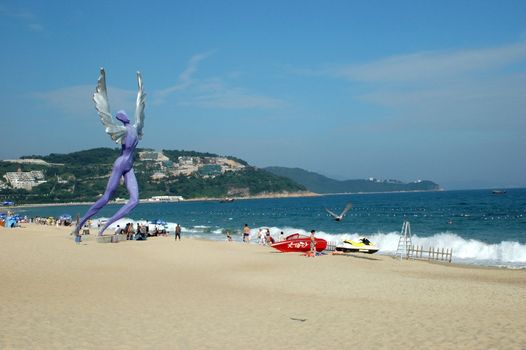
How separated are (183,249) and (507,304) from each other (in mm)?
19312

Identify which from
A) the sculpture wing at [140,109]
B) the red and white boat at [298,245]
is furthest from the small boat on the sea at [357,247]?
the sculpture wing at [140,109]

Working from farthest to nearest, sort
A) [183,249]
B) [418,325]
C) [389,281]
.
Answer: [183,249]
[389,281]
[418,325]

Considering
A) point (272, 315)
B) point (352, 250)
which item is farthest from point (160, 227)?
point (272, 315)

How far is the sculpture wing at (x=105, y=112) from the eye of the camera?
1156 inches

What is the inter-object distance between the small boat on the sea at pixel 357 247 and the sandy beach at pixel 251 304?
11.3 feet

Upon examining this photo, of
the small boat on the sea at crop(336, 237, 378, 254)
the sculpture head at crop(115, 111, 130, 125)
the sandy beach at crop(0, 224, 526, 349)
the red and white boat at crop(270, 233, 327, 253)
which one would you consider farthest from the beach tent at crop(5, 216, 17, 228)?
the small boat on the sea at crop(336, 237, 378, 254)

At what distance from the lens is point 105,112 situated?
1166 inches

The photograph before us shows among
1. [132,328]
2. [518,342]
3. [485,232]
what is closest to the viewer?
[518,342]

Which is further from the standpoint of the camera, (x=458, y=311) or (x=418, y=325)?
(x=458, y=311)

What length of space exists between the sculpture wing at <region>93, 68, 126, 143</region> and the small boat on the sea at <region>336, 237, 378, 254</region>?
1365 cm

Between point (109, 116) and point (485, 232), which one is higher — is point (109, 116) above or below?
above

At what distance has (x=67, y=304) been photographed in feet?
42.8

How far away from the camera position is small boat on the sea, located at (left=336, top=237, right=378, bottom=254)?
28016 millimetres

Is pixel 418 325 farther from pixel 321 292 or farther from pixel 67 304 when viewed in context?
pixel 67 304
